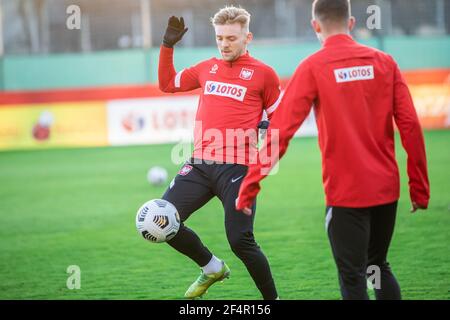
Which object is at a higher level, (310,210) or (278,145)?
(278,145)

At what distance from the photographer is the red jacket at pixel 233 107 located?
5.53m

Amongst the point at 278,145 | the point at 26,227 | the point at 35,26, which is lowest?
the point at 26,227

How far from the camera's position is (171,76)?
6012 mm

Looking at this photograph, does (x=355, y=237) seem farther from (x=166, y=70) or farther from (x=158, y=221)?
(x=166, y=70)

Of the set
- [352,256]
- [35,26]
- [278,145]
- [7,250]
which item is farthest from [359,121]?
[35,26]

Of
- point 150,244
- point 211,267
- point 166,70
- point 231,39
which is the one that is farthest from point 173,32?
point 150,244

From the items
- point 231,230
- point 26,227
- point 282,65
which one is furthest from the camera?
point 282,65

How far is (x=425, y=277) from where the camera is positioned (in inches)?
243

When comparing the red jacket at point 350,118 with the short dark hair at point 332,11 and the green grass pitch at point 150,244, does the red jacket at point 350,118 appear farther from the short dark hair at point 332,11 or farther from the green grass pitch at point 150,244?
the green grass pitch at point 150,244

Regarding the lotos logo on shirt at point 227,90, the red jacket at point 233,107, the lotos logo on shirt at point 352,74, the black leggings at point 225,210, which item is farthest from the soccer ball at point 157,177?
the lotos logo on shirt at point 352,74

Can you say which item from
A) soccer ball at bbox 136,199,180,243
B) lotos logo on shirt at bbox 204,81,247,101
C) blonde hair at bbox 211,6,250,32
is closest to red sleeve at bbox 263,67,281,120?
lotos logo on shirt at bbox 204,81,247,101

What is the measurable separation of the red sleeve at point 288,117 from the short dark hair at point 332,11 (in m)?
0.29

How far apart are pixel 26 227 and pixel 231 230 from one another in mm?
4768

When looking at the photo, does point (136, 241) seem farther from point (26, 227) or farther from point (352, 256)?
point (352, 256)
